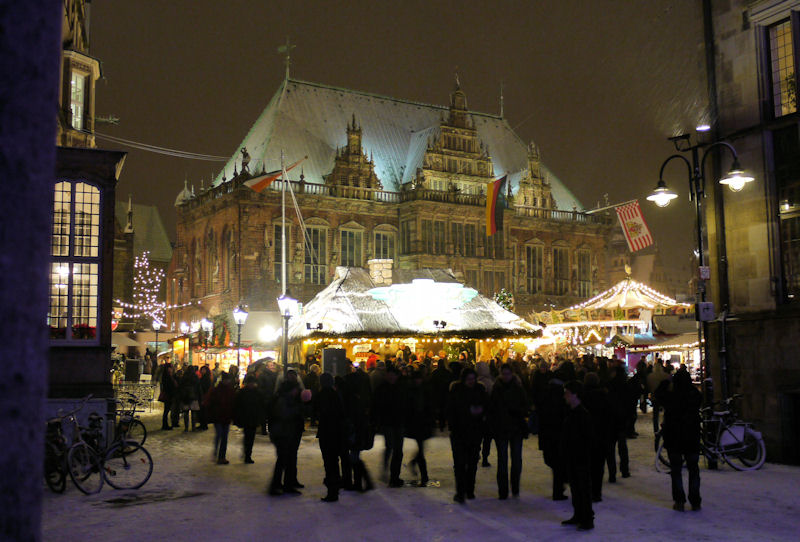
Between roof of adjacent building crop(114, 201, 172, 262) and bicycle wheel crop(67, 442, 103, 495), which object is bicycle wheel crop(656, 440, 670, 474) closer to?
bicycle wheel crop(67, 442, 103, 495)

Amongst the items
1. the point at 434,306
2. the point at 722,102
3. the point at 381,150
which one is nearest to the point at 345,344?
the point at 434,306

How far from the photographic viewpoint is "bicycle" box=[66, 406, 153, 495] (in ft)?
38.8

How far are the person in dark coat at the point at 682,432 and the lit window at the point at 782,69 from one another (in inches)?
306

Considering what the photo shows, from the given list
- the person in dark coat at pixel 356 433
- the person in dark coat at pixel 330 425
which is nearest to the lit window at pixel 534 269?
the person in dark coat at pixel 356 433

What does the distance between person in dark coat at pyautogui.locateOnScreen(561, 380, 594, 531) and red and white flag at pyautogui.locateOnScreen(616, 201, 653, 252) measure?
20229 millimetres

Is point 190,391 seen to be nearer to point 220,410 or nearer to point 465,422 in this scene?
point 220,410

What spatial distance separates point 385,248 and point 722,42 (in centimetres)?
3442

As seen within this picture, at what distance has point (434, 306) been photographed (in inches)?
1157

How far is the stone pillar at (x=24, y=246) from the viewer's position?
1793 millimetres

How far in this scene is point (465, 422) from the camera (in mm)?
10883

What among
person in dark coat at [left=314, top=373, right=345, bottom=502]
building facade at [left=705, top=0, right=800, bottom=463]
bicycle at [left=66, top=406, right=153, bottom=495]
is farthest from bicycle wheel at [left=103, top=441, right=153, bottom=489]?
building facade at [left=705, top=0, right=800, bottom=463]

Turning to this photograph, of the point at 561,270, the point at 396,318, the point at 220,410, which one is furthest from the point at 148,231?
the point at 220,410

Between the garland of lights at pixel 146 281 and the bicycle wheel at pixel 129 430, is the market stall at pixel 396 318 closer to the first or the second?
the bicycle wheel at pixel 129 430

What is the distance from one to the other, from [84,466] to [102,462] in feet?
0.89
